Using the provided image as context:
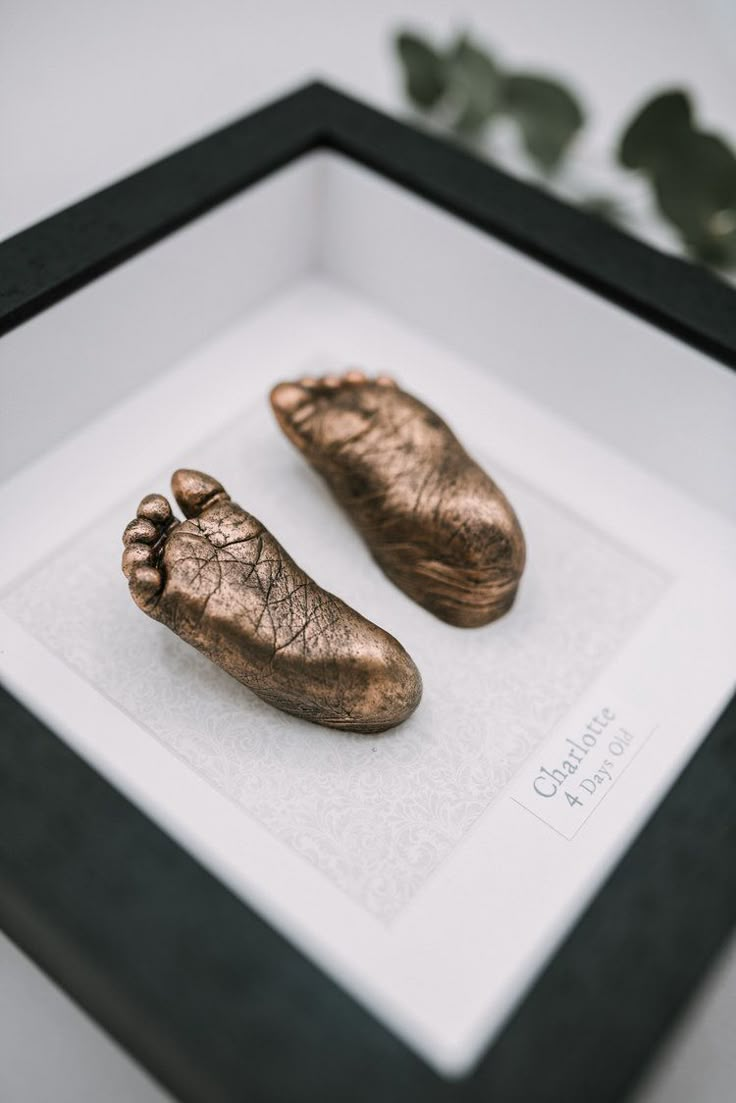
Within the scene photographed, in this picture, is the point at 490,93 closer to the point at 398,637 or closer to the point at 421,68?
the point at 421,68

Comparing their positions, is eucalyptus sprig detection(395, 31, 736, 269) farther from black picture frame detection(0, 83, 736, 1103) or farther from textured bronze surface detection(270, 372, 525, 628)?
black picture frame detection(0, 83, 736, 1103)

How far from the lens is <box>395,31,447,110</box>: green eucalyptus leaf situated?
1215 millimetres

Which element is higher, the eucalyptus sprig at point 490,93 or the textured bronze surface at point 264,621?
the eucalyptus sprig at point 490,93

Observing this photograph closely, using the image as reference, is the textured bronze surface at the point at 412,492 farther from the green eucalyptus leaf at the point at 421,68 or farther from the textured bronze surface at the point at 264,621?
the green eucalyptus leaf at the point at 421,68

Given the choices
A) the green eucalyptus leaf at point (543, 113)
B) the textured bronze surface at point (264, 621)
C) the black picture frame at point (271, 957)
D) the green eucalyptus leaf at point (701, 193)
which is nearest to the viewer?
the black picture frame at point (271, 957)

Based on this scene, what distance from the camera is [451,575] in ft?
2.57

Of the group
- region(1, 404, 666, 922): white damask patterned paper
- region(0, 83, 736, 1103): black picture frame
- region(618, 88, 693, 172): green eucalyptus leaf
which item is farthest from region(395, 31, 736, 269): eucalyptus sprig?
region(0, 83, 736, 1103): black picture frame

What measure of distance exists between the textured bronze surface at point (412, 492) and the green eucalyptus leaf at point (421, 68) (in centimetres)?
57

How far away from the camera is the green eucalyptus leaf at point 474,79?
1188mm

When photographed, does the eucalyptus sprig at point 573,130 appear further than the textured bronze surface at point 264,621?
Yes

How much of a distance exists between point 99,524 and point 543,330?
0.42 meters

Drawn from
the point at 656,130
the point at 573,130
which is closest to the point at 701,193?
the point at 656,130

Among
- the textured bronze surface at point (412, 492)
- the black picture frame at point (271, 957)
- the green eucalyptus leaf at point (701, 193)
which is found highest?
the green eucalyptus leaf at point (701, 193)

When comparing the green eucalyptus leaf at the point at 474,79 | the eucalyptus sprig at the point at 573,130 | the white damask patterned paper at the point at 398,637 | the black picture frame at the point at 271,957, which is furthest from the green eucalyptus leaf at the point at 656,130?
the black picture frame at the point at 271,957
